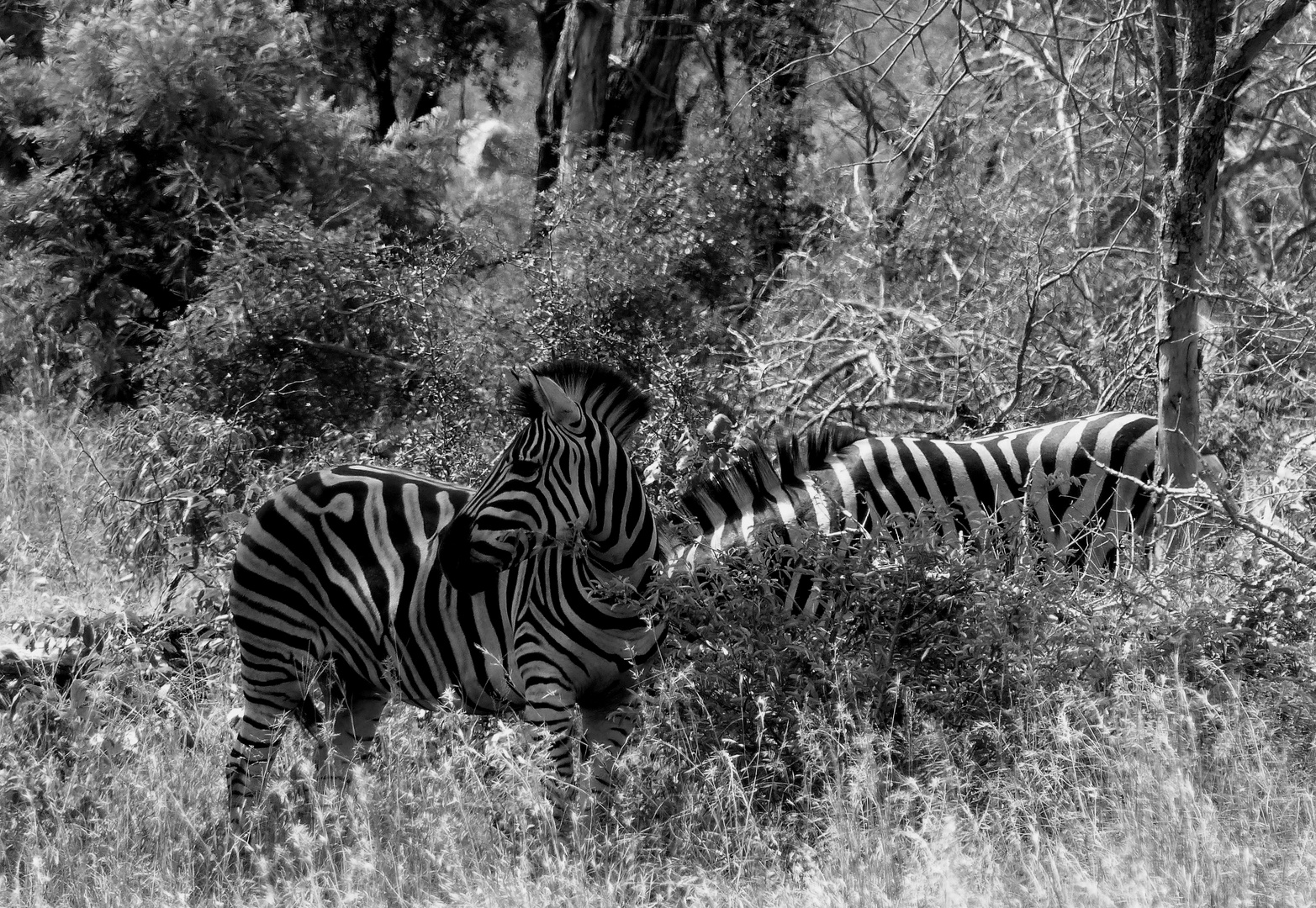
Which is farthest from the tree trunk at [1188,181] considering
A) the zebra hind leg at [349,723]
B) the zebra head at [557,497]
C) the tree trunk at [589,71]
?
the tree trunk at [589,71]

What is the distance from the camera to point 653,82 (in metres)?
12.4

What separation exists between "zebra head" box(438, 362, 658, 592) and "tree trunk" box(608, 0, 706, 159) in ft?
27.2

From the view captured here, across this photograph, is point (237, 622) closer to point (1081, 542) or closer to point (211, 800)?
point (211, 800)

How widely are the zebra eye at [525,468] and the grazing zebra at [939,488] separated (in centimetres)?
63

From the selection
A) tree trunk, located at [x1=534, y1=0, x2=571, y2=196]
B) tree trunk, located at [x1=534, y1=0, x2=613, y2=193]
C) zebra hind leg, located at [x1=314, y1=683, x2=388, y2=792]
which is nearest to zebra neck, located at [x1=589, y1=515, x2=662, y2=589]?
zebra hind leg, located at [x1=314, y1=683, x2=388, y2=792]

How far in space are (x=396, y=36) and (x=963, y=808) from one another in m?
15.7

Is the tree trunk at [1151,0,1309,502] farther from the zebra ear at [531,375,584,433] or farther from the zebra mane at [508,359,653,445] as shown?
the zebra ear at [531,375,584,433]

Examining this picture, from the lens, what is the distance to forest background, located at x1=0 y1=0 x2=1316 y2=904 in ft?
11.8

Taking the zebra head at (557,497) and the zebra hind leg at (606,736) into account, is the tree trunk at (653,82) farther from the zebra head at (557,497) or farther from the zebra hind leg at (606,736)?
the zebra hind leg at (606,736)

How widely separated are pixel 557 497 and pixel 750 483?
102 centimetres

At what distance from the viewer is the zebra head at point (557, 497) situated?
388 centimetres

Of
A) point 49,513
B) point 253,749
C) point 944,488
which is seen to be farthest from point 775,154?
point 253,749

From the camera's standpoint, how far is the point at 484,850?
3648 millimetres

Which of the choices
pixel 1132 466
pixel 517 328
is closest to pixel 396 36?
pixel 517 328
